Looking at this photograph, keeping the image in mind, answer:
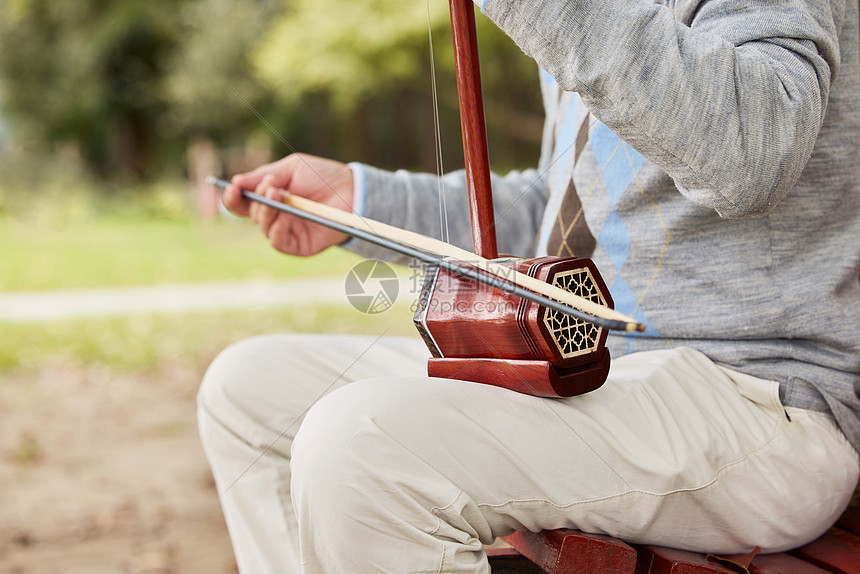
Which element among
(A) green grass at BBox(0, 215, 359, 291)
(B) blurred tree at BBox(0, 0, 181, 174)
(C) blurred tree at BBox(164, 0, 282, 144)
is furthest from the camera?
(B) blurred tree at BBox(0, 0, 181, 174)

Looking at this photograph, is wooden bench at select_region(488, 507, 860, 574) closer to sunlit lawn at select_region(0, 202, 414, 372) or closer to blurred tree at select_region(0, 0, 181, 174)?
sunlit lawn at select_region(0, 202, 414, 372)

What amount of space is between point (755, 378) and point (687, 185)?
0.30m

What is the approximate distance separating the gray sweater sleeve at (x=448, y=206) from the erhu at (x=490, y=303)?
1.19 ft

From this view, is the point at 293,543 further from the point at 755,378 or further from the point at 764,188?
the point at 764,188

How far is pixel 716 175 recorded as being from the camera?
860mm

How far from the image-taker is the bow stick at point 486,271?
0.74 metres

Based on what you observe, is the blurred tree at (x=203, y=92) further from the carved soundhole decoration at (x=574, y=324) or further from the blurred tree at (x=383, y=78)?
the carved soundhole decoration at (x=574, y=324)

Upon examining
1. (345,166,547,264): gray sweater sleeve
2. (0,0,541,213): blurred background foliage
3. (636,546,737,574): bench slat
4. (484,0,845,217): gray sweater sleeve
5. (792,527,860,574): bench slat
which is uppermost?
(484,0,845,217): gray sweater sleeve

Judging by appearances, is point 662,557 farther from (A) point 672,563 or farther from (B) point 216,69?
(B) point 216,69

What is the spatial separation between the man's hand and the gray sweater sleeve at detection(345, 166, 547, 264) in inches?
1.8

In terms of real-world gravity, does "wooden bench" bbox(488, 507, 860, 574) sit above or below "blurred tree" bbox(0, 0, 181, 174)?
above

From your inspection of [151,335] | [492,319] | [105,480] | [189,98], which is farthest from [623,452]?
[189,98]

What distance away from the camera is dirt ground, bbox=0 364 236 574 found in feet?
7.01

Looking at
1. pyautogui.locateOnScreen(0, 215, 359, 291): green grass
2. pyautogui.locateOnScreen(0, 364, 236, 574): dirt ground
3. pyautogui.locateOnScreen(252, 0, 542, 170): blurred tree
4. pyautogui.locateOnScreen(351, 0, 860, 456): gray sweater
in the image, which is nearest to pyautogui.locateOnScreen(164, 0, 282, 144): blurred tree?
pyautogui.locateOnScreen(252, 0, 542, 170): blurred tree
